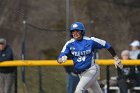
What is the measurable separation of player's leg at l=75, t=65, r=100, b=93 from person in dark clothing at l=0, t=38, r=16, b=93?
236cm

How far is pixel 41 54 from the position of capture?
20.2 m

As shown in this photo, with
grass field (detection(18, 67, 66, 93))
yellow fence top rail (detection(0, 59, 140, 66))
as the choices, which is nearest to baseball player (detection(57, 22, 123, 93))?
yellow fence top rail (detection(0, 59, 140, 66))

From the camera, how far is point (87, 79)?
11.1 m

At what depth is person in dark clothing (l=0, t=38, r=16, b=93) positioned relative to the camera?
13.0m

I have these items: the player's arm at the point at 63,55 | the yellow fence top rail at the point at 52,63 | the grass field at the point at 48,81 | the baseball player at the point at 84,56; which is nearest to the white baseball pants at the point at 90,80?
the baseball player at the point at 84,56

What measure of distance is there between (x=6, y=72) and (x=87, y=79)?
8.55ft

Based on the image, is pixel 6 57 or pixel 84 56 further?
pixel 6 57

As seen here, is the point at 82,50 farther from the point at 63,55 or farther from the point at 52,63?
the point at 52,63

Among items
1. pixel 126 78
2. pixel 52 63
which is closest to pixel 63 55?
pixel 52 63

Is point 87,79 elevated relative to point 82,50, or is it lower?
lower

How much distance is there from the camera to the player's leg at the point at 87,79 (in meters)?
11.0

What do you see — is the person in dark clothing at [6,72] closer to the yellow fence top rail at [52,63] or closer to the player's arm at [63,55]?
the yellow fence top rail at [52,63]

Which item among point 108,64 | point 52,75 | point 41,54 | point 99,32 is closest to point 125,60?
point 108,64

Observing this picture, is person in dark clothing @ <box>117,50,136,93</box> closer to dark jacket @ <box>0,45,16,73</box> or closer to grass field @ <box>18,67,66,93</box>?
grass field @ <box>18,67,66,93</box>
